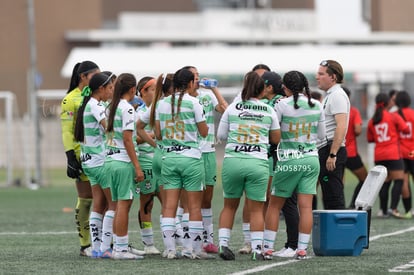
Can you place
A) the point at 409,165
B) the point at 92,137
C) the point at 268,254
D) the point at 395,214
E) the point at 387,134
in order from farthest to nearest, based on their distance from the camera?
the point at 409,165 → the point at 387,134 → the point at 395,214 → the point at 92,137 → the point at 268,254

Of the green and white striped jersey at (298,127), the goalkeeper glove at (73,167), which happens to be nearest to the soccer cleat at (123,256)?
the goalkeeper glove at (73,167)

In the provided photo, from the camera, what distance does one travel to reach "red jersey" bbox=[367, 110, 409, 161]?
19125 millimetres

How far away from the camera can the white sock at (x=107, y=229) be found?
1286cm

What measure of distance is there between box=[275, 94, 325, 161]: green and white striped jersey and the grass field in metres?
1.13

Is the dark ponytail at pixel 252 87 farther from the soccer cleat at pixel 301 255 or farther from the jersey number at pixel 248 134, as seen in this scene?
the soccer cleat at pixel 301 255

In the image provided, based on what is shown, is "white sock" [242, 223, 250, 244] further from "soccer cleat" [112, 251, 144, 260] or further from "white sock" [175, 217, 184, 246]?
"soccer cleat" [112, 251, 144, 260]

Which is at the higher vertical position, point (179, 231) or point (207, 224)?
point (207, 224)

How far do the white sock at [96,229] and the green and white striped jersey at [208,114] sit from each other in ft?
4.60

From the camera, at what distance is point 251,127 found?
12438 mm

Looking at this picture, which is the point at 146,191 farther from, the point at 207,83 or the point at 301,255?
the point at 301,255

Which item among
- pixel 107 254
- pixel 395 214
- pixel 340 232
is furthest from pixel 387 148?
pixel 107 254

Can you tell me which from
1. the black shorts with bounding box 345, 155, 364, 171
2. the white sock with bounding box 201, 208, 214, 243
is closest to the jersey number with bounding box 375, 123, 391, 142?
the black shorts with bounding box 345, 155, 364, 171

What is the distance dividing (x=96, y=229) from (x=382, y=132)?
7.30 meters

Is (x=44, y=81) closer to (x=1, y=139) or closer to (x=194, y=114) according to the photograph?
(x=1, y=139)
